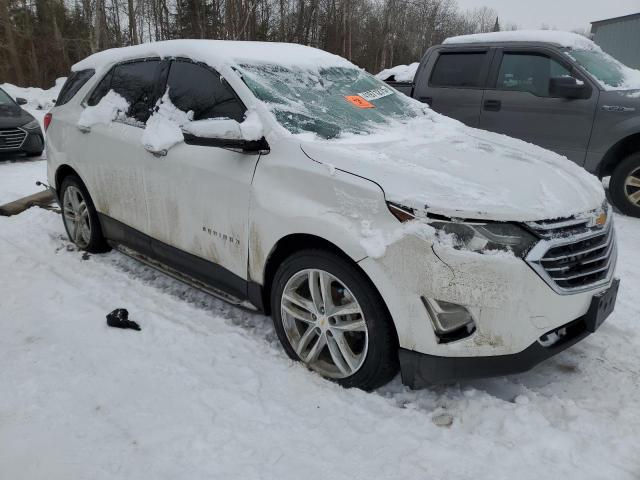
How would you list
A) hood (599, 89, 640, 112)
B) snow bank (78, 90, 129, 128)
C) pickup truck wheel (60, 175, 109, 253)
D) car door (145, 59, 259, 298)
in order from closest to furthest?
car door (145, 59, 259, 298) → snow bank (78, 90, 129, 128) → pickup truck wheel (60, 175, 109, 253) → hood (599, 89, 640, 112)

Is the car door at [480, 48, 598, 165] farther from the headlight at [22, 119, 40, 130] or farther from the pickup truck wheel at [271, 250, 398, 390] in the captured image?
the headlight at [22, 119, 40, 130]

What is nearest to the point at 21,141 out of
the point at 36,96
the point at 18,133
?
the point at 18,133

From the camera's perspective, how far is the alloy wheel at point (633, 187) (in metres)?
5.76

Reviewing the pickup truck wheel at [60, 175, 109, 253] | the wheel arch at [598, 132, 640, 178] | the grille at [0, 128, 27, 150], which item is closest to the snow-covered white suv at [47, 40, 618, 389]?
the pickup truck wheel at [60, 175, 109, 253]

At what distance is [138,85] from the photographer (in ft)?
12.7

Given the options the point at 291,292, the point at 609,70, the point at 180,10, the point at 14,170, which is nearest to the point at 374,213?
the point at 291,292

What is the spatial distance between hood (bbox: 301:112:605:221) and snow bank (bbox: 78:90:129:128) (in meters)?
2.02

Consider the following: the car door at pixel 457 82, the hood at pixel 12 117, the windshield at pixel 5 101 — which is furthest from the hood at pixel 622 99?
the windshield at pixel 5 101

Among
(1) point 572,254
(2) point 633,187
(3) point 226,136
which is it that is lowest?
(2) point 633,187

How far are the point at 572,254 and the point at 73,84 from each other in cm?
442

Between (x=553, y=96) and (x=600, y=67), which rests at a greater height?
(x=600, y=67)

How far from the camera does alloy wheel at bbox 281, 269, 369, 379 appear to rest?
8.50 feet

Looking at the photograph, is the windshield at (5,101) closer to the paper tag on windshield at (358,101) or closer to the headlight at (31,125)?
the headlight at (31,125)

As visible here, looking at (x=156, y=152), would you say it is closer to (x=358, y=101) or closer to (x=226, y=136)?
(x=226, y=136)
